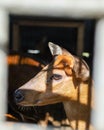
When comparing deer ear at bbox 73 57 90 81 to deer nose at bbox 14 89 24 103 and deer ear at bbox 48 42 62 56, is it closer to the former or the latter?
deer ear at bbox 48 42 62 56

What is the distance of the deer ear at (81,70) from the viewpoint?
1.39m

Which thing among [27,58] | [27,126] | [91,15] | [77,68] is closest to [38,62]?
[27,58]

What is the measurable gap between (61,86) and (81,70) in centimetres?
11

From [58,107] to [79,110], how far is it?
109mm

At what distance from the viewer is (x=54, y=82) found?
4.67ft

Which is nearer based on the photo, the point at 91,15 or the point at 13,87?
the point at 91,15

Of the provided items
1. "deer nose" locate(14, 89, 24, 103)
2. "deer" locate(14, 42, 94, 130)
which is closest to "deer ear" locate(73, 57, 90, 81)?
"deer" locate(14, 42, 94, 130)

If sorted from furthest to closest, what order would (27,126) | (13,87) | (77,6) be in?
(13,87)
(27,126)
(77,6)

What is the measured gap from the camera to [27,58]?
1582 mm

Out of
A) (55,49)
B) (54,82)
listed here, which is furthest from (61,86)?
(55,49)

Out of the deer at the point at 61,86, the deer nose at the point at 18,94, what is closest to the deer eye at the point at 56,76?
the deer at the point at 61,86

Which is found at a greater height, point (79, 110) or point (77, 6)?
point (77, 6)

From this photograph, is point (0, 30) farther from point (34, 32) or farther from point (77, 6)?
point (34, 32)

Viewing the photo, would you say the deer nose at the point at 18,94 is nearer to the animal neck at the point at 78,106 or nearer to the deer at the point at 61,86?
the deer at the point at 61,86
